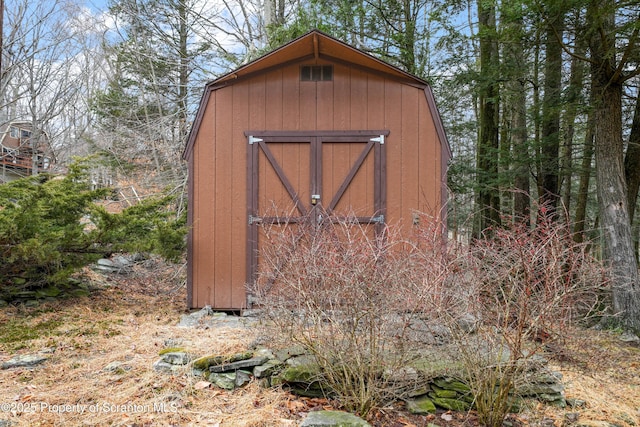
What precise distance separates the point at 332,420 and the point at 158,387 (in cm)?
146

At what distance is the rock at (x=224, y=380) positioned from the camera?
3342mm

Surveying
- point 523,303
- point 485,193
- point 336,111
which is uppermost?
point 336,111

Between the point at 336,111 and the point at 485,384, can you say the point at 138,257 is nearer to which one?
the point at 336,111

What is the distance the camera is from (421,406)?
3266 millimetres

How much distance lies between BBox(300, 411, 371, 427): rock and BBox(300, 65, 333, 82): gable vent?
4.60 metres

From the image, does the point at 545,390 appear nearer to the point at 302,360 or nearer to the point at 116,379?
the point at 302,360

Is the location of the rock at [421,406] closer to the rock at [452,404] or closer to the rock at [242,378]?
the rock at [452,404]

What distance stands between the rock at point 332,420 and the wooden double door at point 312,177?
3229 millimetres

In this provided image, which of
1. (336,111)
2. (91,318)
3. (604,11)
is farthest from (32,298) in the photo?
(604,11)

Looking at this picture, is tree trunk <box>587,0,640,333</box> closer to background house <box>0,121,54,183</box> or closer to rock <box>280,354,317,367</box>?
rock <box>280,354,317,367</box>

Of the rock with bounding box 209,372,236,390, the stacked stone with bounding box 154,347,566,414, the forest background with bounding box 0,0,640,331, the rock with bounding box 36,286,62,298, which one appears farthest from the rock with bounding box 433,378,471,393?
the rock with bounding box 36,286,62,298

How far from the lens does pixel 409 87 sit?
233 inches

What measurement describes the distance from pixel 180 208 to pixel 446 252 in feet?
24.0

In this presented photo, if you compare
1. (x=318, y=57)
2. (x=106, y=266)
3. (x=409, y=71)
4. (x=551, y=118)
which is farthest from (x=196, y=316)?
(x=409, y=71)
